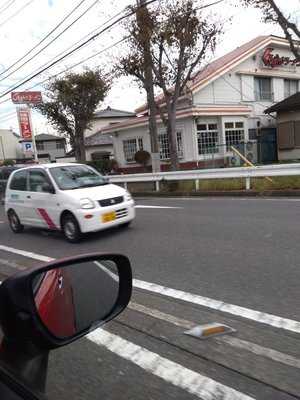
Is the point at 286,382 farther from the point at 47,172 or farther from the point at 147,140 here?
the point at 147,140

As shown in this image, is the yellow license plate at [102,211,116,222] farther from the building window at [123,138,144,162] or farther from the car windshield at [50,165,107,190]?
the building window at [123,138,144,162]

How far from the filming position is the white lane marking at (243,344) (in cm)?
312

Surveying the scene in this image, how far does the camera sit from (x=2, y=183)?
22250 mm

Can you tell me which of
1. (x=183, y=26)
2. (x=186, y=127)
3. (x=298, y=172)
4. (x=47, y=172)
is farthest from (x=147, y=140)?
(x=47, y=172)

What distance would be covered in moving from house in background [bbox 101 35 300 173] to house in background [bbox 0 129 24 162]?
55200 mm

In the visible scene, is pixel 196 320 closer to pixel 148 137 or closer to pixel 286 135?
pixel 286 135

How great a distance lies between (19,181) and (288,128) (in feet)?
64.0

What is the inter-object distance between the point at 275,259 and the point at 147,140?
22.4 meters

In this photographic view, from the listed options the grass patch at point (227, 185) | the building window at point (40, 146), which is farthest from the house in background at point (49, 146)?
the grass patch at point (227, 185)

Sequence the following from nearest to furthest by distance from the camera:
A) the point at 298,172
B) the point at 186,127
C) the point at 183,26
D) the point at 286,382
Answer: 1. the point at 286,382
2. the point at 298,172
3. the point at 183,26
4. the point at 186,127

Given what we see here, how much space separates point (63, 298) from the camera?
1.83m

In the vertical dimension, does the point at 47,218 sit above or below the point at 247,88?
below

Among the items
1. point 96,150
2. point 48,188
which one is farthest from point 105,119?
point 48,188

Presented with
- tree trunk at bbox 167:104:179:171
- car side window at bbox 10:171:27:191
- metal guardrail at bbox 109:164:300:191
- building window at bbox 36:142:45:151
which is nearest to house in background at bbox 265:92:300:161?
tree trunk at bbox 167:104:179:171
